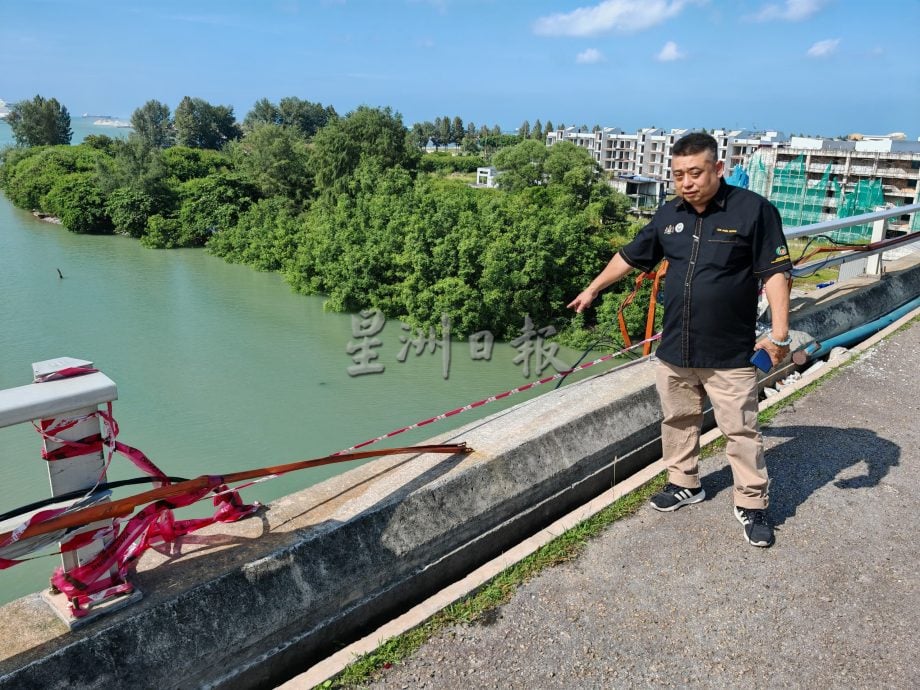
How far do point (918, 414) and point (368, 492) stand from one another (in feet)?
12.8

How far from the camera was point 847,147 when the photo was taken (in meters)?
63.6

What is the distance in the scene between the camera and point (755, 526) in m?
3.35

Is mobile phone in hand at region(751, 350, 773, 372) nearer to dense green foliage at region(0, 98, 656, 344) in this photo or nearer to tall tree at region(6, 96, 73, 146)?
dense green foliage at region(0, 98, 656, 344)

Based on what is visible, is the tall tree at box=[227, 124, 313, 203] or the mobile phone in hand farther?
the tall tree at box=[227, 124, 313, 203]

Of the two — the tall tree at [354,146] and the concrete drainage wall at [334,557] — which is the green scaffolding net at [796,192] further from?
the concrete drainage wall at [334,557]

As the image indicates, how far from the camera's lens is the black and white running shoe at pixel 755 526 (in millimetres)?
3299

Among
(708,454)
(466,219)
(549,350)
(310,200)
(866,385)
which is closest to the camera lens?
(708,454)

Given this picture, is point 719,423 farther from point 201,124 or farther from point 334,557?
point 201,124

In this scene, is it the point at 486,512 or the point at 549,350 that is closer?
the point at 486,512

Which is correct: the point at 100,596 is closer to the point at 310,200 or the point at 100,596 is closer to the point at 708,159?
the point at 708,159

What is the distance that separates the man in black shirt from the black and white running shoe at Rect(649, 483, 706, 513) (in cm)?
23

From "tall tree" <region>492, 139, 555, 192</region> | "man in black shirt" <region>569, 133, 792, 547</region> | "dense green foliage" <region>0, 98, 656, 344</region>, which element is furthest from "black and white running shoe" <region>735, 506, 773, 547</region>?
"tall tree" <region>492, 139, 555, 192</region>

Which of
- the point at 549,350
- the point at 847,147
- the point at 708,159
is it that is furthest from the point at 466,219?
the point at 847,147

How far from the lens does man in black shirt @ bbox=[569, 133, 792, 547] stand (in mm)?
3133
